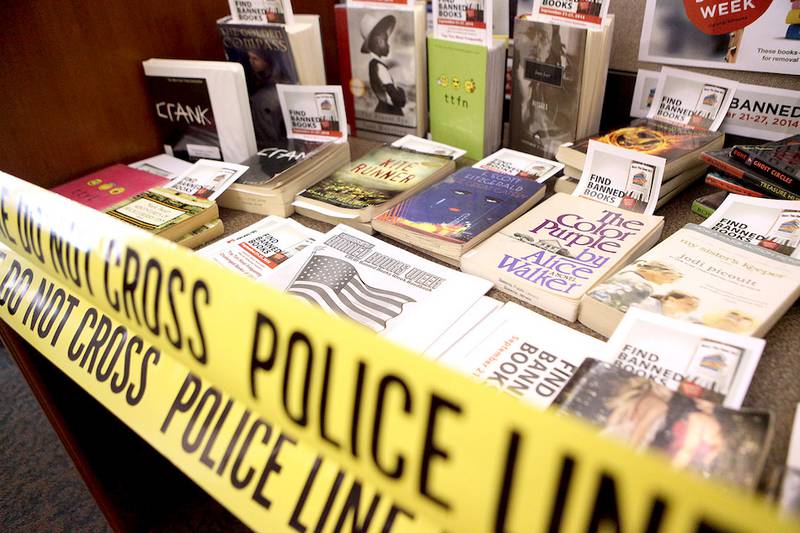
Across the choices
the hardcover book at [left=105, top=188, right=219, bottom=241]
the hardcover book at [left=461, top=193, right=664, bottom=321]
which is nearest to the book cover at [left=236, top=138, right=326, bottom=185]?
the hardcover book at [left=105, top=188, right=219, bottom=241]

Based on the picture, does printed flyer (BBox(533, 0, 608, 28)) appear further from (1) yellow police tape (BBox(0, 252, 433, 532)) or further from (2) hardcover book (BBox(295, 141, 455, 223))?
(1) yellow police tape (BBox(0, 252, 433, 532))

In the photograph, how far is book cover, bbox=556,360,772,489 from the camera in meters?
0.49

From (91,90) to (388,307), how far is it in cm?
83

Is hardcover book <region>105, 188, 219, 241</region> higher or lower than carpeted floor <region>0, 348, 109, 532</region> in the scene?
higher

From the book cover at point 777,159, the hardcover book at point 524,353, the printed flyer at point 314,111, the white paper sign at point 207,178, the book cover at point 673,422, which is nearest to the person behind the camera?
the book cover at point 673,422

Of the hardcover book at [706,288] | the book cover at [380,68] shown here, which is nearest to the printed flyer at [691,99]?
the hardcover book at [706,288]

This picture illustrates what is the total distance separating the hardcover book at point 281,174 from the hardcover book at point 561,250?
406 mm

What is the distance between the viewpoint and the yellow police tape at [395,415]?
0.98 feet

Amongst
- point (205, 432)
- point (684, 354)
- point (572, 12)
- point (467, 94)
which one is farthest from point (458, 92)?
point (205, 432)

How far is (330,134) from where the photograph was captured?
118 centimetres

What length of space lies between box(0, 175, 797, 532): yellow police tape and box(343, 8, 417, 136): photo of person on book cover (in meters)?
0.81

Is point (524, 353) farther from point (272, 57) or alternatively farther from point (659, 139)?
point (272, 57)

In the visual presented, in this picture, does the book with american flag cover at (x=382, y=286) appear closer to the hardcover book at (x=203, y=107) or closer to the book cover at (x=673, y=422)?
the book cover at (x=673, y=422)

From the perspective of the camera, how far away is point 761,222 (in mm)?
822
